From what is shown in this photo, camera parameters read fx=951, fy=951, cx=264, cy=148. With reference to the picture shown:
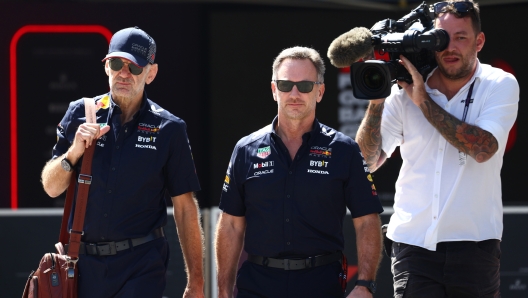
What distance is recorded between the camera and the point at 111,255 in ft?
14.1

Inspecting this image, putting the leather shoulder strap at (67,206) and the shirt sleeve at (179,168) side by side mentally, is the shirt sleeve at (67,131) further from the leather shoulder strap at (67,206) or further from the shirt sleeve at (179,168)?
the shirt sleeve at (179,168)

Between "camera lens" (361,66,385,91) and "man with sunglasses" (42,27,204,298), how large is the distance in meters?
0.90

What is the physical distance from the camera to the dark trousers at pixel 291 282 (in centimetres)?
416

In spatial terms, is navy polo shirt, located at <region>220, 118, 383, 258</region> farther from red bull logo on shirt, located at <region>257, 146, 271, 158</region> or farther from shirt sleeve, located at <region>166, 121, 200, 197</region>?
shirt sleeve, located at <region>166, 121, 200, 197</region>

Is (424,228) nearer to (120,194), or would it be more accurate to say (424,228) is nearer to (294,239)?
(294,239)

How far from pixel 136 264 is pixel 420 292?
1302 mm

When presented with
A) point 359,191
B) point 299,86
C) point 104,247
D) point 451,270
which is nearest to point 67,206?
point 104,247

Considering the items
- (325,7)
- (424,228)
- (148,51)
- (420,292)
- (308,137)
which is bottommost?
(420,292)

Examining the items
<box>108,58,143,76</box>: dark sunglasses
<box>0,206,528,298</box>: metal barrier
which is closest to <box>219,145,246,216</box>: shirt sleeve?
<box>108,58,143,76</box>: dark sunglasses

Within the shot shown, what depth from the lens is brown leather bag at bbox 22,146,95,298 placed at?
165 inches

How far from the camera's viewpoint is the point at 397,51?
171 inches

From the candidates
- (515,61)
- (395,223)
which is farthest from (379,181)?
(395,223)

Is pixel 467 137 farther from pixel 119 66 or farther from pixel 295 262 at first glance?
pixel 119 66

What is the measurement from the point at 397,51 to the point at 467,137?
0.51 m
